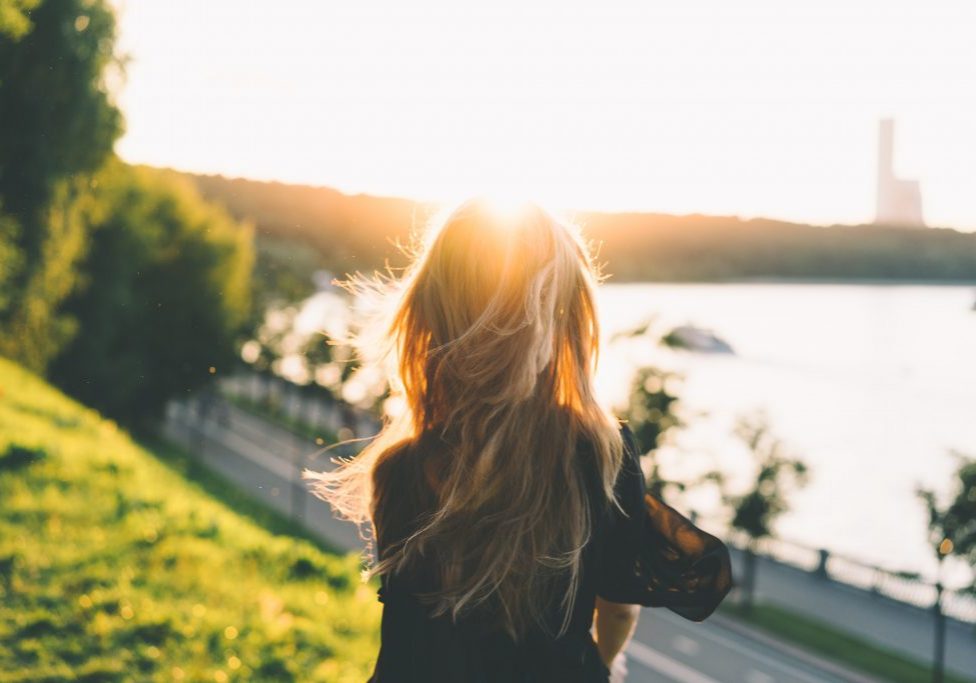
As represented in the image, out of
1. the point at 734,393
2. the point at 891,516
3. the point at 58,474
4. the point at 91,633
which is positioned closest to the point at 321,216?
the point at 58,474

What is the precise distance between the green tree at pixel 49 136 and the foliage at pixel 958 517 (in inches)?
642

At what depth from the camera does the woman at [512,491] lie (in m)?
1.78

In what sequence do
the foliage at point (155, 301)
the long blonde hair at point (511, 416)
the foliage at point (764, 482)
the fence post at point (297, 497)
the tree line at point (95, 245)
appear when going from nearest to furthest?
the long blonde hair at point (511, 416)
the tree line at point (95, 245)
the foliage at point (764, 482)
the fence post at point (297, 497)
the foliage at point (155, 301)

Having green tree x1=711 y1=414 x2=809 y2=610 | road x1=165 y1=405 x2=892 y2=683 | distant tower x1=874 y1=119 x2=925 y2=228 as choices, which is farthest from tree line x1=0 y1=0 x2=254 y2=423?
green tree x1=711 y1=414 x2=809 y2=610

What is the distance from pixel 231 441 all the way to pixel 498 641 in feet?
116

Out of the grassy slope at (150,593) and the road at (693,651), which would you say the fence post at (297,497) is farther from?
the grassy slope at (150,593)

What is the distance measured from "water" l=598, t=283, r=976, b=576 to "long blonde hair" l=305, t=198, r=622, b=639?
21.3 feet

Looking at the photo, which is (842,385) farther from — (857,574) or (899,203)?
(899,203)

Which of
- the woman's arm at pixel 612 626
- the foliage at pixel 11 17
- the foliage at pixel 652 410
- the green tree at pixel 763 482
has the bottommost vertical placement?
the green tree at pixel 763 482

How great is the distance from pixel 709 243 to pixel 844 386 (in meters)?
33.5

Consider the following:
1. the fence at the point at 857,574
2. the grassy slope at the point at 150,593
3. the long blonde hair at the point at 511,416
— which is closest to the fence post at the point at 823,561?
the fence at the point at 857,574

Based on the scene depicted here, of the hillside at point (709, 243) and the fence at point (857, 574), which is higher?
the hillside at point (709, 243)

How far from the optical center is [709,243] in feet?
42.6

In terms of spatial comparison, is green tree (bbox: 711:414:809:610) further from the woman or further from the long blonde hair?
the long blonde hair
